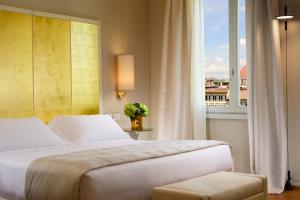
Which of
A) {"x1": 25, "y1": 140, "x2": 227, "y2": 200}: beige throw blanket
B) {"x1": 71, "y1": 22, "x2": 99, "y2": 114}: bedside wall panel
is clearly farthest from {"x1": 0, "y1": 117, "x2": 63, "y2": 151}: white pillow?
{"x1": 71, "y1": 22, "x2": 99, "y2": 114}: bedside wall panel

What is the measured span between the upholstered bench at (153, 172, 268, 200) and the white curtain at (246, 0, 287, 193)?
4.44ft

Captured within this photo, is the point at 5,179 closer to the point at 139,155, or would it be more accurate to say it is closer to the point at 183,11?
the point at 139,155

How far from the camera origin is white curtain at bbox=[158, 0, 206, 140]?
574cm

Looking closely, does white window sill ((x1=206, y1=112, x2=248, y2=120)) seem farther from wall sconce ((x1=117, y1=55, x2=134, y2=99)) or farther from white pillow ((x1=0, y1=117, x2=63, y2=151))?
white pillow ((x1=0, y1=117, x2=63, y2=151))

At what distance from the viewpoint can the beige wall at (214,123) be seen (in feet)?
18.0

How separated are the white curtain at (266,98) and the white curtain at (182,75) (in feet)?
2.46

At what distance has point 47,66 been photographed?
16.2 feet

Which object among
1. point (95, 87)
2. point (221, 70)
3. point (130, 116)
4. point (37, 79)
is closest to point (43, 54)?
point (37, 79)

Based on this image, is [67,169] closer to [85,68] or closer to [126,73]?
[85,68]

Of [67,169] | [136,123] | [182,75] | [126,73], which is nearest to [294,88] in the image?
[182,75]

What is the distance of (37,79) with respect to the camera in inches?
190

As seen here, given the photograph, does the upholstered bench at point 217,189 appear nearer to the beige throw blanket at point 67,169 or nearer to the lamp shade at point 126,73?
the beige throw blanket at point 67,169

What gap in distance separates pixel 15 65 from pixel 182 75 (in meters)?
2.24

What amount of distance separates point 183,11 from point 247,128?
69.1 inches
